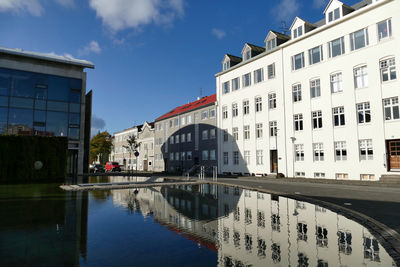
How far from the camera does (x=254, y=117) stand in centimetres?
Answer: 3544

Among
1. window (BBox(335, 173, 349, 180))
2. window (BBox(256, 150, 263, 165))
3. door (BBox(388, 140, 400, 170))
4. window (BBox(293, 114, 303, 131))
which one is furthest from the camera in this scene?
window (BBox(256, 150, 263, 165))

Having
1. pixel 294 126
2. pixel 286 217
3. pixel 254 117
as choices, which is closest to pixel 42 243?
pixel 286 217

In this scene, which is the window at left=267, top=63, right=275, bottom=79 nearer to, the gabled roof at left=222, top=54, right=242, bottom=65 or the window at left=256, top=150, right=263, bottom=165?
the gabled roof at left=222, top=54, right=242, bottom=65

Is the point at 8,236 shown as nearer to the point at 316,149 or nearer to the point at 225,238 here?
the point at 225,238

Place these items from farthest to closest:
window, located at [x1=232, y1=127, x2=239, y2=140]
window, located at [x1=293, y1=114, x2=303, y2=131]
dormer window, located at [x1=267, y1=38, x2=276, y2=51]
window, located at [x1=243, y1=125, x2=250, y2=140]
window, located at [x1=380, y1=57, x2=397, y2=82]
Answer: window, located at [x1=232, y1=127, x2=239, y2=140] < window, located at [x1=243, y1=125, x2=250, y2=140] < dormer window, located at [x1=267, y1=38, x2=276, y2=51] < window, located at [x1=293, y1=114, x2=303, y2=131] < window, located at [x1=380, y1=57, x2=397, y2=82]

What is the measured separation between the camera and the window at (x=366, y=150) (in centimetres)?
2359

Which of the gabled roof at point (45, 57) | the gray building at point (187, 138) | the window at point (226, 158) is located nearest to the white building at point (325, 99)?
the window at point (226, 158)

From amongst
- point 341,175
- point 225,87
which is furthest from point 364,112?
point 225,87

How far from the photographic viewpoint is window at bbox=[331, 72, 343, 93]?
86.7 ft

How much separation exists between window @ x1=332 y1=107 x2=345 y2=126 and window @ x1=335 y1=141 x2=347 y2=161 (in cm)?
193

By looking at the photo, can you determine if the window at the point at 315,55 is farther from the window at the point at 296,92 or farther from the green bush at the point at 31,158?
the green bush at the point at 31,158

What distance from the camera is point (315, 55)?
94.7 feet

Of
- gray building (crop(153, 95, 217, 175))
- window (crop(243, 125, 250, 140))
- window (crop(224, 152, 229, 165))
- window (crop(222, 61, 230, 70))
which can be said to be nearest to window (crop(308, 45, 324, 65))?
window (crop(243, 125, 250, 140))

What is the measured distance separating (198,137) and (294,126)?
18.7 m
